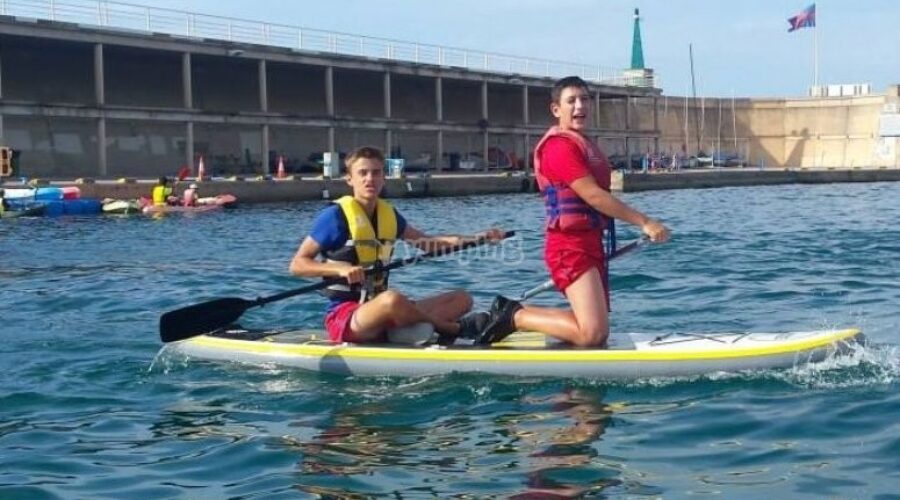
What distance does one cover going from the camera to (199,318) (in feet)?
26.0

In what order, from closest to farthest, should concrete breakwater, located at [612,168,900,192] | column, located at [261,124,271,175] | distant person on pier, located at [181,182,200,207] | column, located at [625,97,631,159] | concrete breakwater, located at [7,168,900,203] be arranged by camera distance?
distant person on pier, located at [181,182,200,207] → concrete breakwater, located at [7,168,900,203] → column, located at [261,124,271,175] → concrete breakwater, located at [612,168,900,192] → column, located at [625,97,631,159]

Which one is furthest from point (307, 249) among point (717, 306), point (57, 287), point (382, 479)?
point (57, 287)

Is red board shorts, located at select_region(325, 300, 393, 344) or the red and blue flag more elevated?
the red and blue flag

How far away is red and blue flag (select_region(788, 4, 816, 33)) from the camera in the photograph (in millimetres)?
76125

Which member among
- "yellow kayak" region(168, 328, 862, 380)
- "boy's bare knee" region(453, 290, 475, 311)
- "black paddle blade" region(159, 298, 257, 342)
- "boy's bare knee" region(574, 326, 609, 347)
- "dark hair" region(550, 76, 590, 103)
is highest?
"dark hair" region(550, 76, 590, 103)

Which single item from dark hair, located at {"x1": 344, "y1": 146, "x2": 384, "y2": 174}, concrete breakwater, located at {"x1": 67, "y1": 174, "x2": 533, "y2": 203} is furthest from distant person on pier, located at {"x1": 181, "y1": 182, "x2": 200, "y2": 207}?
dark hair, located at {"x1": 344, "y1": 146, "x2": 384, "y2": 174}

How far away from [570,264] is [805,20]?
7490cm

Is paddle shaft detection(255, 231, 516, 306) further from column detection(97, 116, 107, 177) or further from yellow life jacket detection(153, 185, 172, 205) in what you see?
column detection(97, 116, 107, 177)

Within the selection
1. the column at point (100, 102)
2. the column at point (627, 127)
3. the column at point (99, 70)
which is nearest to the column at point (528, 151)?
the column at point (627, 127)

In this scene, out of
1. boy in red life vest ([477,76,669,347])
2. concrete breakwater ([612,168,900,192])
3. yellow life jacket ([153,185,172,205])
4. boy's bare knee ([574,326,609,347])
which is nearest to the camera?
boy in red life vest ([477,76,669,347])

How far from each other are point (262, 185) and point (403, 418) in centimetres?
3176

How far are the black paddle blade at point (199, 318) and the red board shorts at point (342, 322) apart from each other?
1.94 feet

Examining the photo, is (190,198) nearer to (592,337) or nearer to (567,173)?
(592,337)

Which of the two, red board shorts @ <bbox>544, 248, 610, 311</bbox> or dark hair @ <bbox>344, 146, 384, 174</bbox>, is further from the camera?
dark hair @ <bbox>344, 146, 384, 174</bbox>
